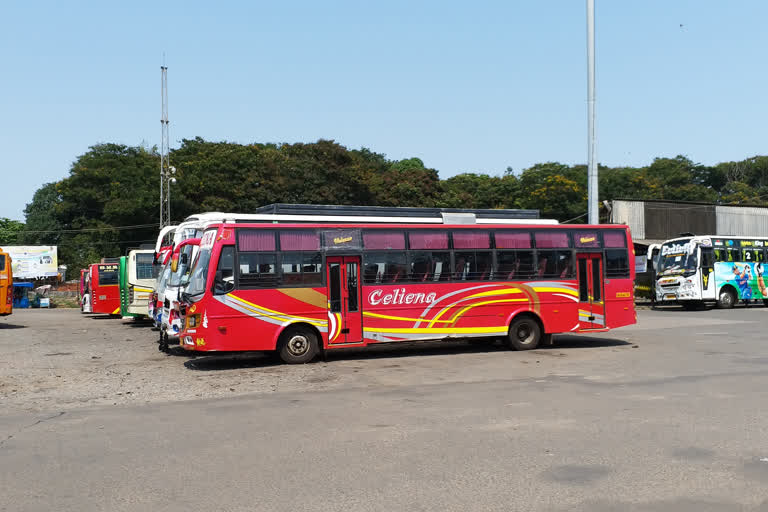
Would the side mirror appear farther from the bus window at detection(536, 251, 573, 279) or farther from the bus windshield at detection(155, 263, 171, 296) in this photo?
the bus window at detection(536, 251, 573, 279)

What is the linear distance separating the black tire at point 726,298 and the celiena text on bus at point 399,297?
19.6 meters

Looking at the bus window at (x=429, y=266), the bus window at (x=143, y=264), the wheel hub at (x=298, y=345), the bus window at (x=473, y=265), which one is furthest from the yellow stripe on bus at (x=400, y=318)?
the bus window at (x=143, y=264)

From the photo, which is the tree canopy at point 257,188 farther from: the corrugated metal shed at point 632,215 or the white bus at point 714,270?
the white bus at point 714,270

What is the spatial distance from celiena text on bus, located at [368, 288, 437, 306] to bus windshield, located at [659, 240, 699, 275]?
19.0m

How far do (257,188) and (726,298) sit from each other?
3913 centimetres

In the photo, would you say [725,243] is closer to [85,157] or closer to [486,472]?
[486,472]

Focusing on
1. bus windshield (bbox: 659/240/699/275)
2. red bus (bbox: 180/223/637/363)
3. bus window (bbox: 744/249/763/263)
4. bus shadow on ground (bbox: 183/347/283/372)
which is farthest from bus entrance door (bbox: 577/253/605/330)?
bus window (bbox: 744/249/763/263)

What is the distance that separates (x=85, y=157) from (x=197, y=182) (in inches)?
523

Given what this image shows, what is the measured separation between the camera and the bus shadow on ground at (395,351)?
14852mm

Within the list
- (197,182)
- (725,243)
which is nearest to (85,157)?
(197,182)

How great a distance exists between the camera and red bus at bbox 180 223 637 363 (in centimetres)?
1397

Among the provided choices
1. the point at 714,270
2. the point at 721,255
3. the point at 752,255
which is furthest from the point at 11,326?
the point at 752,255

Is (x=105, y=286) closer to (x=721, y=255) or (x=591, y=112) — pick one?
(x=591, y=112)

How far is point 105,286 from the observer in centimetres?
3391
